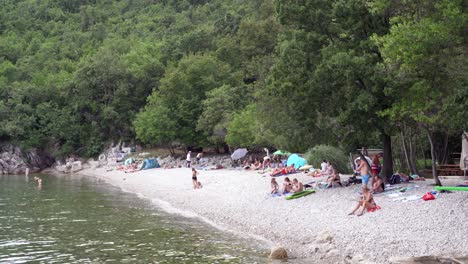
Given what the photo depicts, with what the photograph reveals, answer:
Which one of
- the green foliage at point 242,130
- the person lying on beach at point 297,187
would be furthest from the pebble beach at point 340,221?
the green foliage at point 242,130

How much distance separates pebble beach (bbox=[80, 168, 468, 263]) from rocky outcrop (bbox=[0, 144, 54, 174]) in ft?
152

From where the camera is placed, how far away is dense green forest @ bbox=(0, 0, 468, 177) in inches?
640

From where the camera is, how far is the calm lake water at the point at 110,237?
14.5 m

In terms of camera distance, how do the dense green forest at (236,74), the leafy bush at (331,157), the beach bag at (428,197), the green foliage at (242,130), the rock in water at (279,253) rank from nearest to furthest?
the rock in water at (279,253) < the dense green forest at (236,74) < the beach bag at (428,197) < the leafy bush at (331,157) < the green foliage at (242,130)

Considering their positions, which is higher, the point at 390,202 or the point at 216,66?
the point at 216,66

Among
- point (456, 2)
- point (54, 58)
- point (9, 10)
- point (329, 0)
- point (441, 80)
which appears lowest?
point (441, 80)

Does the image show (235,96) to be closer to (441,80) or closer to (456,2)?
(441,80)

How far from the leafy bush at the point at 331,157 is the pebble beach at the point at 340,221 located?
525 centimetres

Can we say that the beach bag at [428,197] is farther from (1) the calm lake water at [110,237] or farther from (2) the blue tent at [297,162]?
(2) the blue tent at [297,162]

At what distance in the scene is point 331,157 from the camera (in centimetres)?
3244

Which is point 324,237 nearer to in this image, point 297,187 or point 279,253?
point 279,253

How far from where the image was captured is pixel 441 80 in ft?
54.1

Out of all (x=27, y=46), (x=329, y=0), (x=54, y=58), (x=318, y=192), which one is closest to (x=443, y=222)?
(x=318, y=192)

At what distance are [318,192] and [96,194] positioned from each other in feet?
54.2
